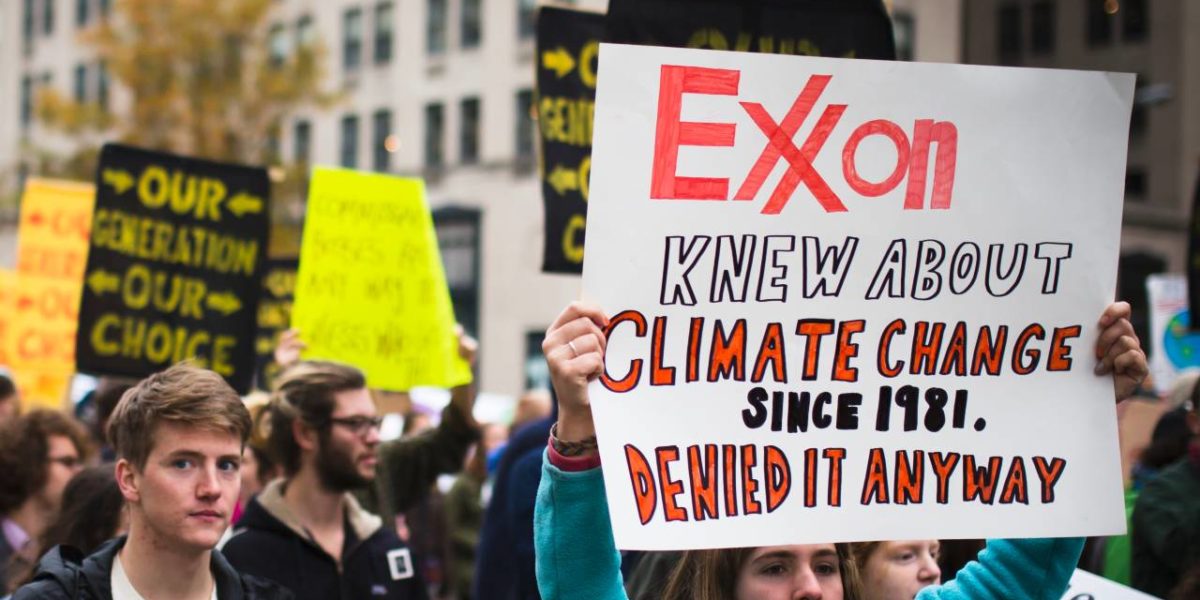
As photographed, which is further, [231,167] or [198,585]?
[231,167]

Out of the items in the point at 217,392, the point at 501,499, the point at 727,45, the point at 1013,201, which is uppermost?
the point at 727,45

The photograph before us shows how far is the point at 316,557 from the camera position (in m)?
5.31

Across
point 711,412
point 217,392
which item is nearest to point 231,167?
point 217,392

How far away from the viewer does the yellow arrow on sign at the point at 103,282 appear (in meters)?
7.45

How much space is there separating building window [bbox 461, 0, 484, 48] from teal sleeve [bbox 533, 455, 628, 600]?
35.0 metres

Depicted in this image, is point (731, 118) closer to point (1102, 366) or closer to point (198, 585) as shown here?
point (1102, 366)

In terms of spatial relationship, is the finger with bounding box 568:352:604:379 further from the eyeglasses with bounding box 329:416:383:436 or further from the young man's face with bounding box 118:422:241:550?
the eyeglasses with bounding box 329:416:383:436

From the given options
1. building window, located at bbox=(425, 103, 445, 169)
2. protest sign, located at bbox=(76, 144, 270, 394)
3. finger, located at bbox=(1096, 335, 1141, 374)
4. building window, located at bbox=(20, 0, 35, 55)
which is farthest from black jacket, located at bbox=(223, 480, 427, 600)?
building window, located at bbox=(20, 0, 35, 55)

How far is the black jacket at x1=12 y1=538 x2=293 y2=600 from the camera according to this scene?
369 cm

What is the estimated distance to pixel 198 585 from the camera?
3900 mm

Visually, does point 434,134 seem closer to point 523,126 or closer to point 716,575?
point 523,126

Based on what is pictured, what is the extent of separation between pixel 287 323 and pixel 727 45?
15.8ft

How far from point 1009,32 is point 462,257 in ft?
48.7

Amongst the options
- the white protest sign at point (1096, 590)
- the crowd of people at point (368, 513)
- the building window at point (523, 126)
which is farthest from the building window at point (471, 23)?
the white protest sign at point (1096, 590)
